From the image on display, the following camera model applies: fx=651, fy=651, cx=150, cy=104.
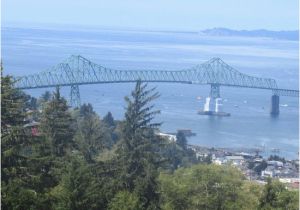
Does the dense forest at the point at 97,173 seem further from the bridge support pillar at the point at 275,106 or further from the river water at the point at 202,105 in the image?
the bridge support pillar at the point at 275,106

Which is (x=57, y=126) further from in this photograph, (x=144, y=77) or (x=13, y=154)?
(x=144, y=77)

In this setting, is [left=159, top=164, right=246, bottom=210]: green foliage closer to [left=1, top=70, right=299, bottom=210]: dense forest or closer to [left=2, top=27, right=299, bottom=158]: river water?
[left=1, top=70, right=299, bottom=210]: dense forest

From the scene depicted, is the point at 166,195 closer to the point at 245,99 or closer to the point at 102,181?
the point at 102,181

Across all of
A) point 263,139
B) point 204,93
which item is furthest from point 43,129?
point 204,93

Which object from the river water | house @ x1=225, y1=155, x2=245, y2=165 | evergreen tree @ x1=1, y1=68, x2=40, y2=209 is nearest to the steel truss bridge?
the river water

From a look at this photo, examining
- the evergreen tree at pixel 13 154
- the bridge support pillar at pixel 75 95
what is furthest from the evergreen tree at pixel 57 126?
the bridge support pillar at pixel 75 95

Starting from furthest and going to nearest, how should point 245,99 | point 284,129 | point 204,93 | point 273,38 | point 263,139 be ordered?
point 273,38
point 204,93
point 245,99
point 284,129
point 263,139
